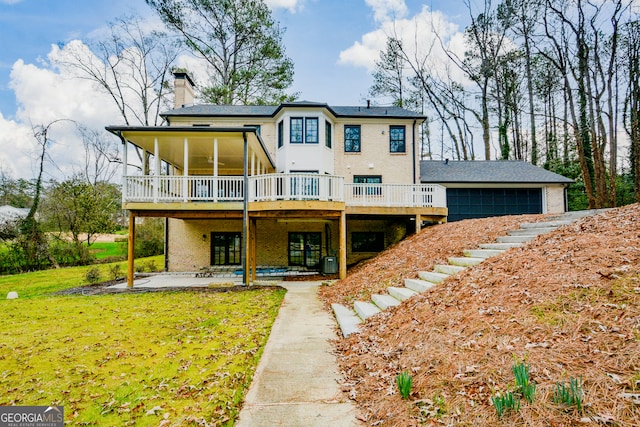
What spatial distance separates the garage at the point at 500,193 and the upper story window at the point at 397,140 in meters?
1.91

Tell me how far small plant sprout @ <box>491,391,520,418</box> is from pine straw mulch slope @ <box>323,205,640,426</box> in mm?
44

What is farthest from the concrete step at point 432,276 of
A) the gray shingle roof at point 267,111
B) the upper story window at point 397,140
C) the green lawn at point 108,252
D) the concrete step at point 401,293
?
the green lawn at point 108,252

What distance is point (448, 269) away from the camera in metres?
6.84

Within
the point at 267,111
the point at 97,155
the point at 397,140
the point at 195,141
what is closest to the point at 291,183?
the point at 195,141

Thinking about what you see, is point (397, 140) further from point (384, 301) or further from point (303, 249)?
point (384, 301)

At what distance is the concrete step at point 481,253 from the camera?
6.85 meters

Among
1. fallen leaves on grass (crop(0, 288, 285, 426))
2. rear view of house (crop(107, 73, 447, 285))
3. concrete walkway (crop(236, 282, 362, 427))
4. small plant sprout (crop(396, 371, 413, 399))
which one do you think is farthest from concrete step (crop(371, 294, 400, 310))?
rear view of house (crop(107, 73, 447, 285))

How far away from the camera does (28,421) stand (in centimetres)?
306

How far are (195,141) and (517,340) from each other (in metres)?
11.2

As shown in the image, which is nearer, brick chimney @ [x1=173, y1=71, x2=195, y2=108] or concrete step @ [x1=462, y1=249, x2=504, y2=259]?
concrete step @ [x1=462, y1=249, x2=504, y2=259]

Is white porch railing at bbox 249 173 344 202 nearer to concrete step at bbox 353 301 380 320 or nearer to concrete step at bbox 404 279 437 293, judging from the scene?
concrete step at bbox 404 279 437 293

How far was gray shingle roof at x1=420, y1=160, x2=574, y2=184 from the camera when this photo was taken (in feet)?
51.7

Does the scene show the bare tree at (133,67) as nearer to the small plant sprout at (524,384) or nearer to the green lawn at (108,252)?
the green lawn at (108,252)

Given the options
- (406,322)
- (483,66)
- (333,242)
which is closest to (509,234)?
(406,322)
